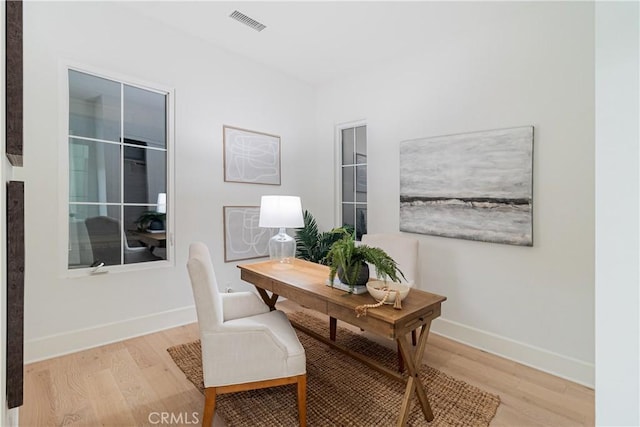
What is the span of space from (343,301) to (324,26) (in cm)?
250

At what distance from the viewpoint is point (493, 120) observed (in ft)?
8.64

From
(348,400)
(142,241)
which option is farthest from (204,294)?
(142,241)

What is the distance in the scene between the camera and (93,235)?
2604 millimetres

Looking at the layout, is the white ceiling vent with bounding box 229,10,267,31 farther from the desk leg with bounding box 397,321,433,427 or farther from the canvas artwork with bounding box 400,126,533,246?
the desk leg with bounding box 397,321,433,427

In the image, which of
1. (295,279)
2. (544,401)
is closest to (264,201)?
(295,279)

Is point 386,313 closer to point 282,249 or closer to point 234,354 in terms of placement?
point 234,354

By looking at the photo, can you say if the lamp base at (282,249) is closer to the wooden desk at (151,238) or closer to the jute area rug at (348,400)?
the jute area rug at (348,400)

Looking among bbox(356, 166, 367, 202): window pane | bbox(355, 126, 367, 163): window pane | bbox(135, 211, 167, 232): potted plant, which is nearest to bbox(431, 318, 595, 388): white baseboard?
bbox(356, 166, 367, 202): window pane

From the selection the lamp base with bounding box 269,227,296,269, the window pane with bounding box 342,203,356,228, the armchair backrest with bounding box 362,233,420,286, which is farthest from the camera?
the window pane with bounding box 342,203,356,228

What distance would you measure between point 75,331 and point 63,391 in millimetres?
620

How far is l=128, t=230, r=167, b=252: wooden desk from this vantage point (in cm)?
284

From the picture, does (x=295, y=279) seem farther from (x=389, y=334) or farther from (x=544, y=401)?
(x=544, y=401)

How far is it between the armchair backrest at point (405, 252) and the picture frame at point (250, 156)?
1.65 m

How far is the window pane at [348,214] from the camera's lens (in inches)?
152
